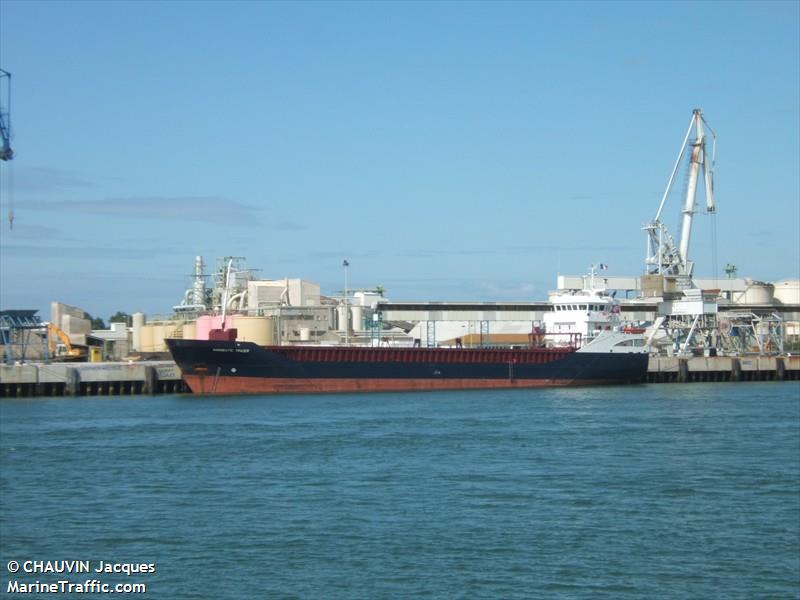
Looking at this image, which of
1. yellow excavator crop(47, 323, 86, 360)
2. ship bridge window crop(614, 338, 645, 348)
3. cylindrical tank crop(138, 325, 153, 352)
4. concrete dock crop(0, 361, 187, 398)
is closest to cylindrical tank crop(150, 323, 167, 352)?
cylindrical tank crop(138, 325, 153, 352)

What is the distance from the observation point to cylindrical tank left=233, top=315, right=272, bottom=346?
163ft

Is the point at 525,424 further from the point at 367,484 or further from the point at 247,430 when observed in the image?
the point at 367,484

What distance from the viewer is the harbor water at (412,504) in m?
14.1

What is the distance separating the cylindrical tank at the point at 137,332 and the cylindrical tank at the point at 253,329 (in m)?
9.91

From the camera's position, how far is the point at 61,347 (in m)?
57.3

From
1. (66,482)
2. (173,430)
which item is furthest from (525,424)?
(66,482)

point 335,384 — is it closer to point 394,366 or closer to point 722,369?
point 394,366

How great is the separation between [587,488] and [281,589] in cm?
777

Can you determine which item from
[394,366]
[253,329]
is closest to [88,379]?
[253,329]

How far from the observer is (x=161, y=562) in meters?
14.8

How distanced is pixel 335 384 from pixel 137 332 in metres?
21.1

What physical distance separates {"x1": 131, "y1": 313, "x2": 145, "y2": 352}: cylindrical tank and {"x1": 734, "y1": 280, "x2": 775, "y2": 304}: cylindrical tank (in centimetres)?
3879

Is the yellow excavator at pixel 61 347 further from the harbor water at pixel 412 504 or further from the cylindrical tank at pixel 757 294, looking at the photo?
the cylindrical tank at pixel 757 294

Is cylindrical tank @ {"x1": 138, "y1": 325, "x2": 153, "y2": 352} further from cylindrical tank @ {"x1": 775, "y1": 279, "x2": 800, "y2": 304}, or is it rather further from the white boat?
cylindrical tank @ {"x1": 775, "y1": 279, "x2": 800, "y2": 304}
